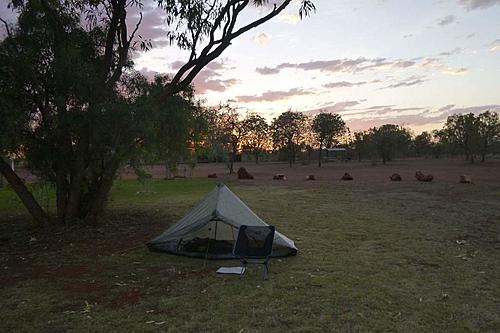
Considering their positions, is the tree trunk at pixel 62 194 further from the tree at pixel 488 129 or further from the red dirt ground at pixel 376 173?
the tree at pixel 488 129

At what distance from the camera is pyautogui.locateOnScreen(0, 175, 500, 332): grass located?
16.5 ft

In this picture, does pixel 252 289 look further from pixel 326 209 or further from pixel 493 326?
pixel 326 209

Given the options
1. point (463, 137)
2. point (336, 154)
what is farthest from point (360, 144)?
point (463, 137)

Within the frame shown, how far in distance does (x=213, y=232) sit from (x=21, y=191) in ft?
17.1

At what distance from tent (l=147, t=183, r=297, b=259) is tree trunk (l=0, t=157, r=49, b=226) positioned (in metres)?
3.95

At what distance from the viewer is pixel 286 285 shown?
20.9 ft

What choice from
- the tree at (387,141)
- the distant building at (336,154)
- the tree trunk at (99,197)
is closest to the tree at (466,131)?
the tree at (387,141)

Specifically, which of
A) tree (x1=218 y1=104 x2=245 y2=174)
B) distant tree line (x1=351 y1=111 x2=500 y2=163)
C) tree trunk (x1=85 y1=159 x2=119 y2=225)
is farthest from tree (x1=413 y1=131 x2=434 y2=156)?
tree trunk (x1=85 y1=159 x2=119 y2=225)

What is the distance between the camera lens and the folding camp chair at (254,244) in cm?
699

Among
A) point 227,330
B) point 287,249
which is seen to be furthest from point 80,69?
point 227,330

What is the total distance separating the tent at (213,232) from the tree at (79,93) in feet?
9.01

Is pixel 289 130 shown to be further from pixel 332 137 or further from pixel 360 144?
pixel 360 144

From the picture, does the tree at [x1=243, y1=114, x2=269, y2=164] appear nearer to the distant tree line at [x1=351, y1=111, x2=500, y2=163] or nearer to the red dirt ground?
the red dirt ground

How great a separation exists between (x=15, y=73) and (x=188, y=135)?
4931mm
